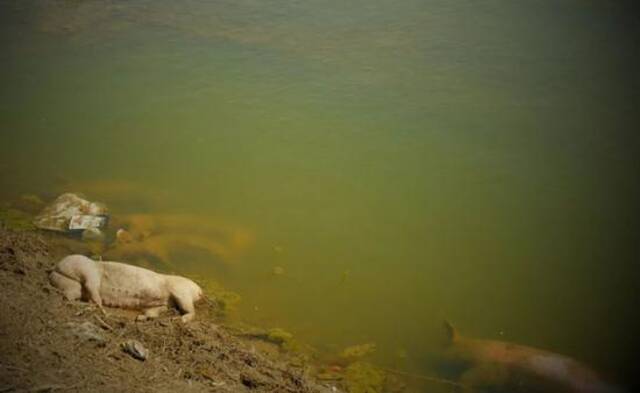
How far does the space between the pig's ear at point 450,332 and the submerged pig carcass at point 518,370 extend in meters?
0.09

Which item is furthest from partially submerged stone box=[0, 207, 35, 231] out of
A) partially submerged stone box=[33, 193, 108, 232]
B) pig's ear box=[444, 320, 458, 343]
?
pig's ear box=[444, 320, 458, 343]

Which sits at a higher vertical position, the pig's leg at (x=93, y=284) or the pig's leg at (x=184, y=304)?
the pig's leg at (x=93, y=284)

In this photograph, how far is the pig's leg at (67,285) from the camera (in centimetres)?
369

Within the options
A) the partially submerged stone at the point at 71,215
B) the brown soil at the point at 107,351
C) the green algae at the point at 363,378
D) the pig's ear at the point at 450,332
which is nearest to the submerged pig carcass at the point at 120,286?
the brown soil at the point at 107,351

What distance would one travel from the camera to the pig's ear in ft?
14.3

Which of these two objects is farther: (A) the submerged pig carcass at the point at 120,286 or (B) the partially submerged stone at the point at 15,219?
(B) the partially submerged stone at the point at 15,219

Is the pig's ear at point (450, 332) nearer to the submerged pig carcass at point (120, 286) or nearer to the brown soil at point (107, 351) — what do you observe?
the brown soil at point (107, 351)

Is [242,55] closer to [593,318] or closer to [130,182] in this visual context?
[130,182]

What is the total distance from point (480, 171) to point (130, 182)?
440 centimetres

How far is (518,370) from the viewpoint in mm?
4066

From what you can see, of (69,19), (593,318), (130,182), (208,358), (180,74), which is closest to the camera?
(208,358)

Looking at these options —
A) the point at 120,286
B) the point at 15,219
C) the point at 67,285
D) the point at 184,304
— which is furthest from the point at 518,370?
the point at 15,219

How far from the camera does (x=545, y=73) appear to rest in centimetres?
768

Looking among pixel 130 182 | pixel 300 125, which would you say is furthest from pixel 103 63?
pixel 300 125
